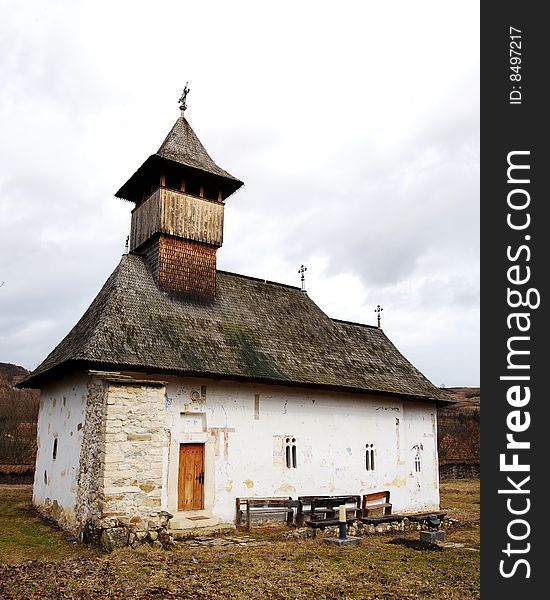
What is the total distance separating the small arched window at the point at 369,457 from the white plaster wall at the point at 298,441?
0.17 m

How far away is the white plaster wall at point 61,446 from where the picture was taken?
13.8 meters

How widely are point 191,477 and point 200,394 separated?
6.75 ft

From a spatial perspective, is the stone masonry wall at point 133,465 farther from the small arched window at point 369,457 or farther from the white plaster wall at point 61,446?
the small arched window at point 369,457

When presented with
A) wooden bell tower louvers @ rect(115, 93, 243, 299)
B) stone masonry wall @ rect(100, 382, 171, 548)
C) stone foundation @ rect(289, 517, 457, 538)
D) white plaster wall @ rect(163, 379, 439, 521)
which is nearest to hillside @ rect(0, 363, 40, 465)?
wooden bell tower louvers @ rect(115, 93, 243, 299)

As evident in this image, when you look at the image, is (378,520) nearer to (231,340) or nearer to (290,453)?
(290,453)

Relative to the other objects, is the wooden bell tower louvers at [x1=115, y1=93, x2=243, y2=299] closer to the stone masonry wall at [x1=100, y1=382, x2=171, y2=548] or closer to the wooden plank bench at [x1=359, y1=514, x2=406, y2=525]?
the stone masonry wall at [x1=100, y1=382, x2=171, y2=548]

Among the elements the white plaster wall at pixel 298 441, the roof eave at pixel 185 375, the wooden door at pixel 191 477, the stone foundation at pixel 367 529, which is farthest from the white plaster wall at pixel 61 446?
the stone foundation at pixel 367 529

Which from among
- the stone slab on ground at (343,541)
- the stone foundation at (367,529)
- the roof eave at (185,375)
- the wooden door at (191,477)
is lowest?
the stone foundation at (367,529)

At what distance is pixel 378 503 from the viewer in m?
17.8

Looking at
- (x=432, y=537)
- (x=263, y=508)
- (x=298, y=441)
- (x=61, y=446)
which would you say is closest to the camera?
(x=432, y=537)

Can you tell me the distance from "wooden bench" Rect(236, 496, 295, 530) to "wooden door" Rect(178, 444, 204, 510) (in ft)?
3.59

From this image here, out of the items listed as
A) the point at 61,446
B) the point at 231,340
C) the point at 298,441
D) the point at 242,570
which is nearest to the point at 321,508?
the point at 298,441

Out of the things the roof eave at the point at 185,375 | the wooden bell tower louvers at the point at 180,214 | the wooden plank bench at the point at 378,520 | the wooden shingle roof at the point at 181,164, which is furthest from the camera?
the wooden shingle roof at the point at 181,164

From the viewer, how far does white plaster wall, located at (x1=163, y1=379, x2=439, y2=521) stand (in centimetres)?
1460
